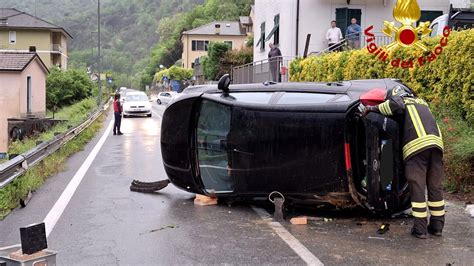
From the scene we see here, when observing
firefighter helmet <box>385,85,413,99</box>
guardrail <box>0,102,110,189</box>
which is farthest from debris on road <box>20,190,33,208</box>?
firefighter helmet <box>385,85,413,99</box>

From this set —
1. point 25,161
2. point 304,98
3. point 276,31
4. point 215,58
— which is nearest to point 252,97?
point 304,98

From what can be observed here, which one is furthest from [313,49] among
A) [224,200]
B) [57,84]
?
[57,84]

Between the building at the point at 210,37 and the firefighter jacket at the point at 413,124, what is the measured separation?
81817mm

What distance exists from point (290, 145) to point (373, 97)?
1.25 meters

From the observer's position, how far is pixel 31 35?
77.5m

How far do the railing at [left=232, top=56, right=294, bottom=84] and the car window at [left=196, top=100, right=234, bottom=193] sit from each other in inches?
583

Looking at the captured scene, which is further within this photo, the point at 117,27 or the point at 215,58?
the point at 117,27

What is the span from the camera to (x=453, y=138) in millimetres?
9320

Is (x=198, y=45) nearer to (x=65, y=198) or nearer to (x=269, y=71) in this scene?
(x=269, y=71)

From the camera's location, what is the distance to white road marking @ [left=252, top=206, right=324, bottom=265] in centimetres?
Answer: 562

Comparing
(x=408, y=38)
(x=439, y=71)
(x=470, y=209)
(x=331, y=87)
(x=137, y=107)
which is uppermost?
(x=408, y=38)

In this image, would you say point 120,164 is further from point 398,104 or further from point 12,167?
point 398,104

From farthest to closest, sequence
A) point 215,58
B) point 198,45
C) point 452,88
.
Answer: point 198,45
point 215,58
point 452,88

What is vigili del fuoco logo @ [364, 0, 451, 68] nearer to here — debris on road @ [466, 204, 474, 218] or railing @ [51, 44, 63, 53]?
debris on road @ [466, 204, 474, 218]
